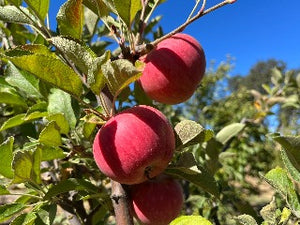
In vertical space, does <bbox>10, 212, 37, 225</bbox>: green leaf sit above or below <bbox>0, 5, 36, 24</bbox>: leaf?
below

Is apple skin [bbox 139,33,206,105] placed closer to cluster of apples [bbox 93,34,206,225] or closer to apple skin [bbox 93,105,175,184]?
cluster of apples [bbox 93,34,206,225]

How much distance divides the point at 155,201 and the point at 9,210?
1.23 feet

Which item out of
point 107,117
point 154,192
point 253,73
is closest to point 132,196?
point 154,192

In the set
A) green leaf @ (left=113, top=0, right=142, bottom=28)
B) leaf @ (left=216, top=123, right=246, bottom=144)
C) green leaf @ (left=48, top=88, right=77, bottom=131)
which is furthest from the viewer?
leaf @ (left=216, top=123, right=246, bottom=144)

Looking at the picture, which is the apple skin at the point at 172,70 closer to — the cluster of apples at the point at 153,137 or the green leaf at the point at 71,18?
the cluster of apples at the point at 153,137

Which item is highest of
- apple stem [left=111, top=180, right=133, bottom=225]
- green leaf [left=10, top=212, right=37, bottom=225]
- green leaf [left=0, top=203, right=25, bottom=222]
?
apple stem [left=111, top=180, right=133, bottom=225]

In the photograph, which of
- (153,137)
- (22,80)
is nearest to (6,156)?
(22,80)

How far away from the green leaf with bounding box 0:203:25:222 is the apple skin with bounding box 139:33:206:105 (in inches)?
17.6

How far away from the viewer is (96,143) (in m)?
0.76

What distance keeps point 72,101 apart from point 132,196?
1.04ft

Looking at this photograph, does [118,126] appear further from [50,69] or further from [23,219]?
[23,219]

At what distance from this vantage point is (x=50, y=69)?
0.73 meters

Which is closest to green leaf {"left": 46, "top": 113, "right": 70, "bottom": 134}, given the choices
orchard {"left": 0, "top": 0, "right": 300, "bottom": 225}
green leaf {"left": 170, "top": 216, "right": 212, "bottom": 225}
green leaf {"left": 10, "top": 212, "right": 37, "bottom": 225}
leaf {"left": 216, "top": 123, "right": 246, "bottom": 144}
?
orchard {"left": 0, "top": 0, "right": 300, "bottom": 225}

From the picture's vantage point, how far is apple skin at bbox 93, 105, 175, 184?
73 centimetres
